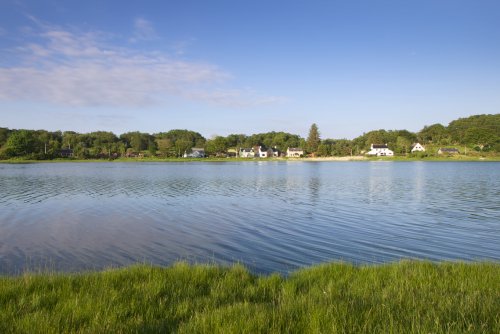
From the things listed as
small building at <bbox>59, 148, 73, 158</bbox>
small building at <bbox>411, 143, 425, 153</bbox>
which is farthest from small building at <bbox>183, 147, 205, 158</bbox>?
small building at <bbox>411, 143, 425, 153</bbox>

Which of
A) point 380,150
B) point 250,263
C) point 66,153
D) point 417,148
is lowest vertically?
point 250,263

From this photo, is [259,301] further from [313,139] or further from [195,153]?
[313,139]

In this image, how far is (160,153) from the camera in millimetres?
181625

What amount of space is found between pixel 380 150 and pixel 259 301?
645 feet

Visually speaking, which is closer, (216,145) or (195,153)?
(195,153)

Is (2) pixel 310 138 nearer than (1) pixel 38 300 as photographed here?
No

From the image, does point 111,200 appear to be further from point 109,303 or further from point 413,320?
point 413,320

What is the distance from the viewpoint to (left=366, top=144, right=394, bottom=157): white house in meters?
190

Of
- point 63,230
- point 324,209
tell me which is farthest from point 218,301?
point 324,209

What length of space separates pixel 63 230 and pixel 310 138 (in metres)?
185

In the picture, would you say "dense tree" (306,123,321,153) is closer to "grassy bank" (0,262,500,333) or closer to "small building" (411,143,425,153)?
"small building" (411,143,425,153)

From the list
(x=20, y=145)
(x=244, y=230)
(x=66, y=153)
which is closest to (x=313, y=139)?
(x=66, y=153)

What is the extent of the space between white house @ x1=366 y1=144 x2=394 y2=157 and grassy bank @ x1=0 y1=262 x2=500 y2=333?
19095 centimetres

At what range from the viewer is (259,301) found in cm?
786
